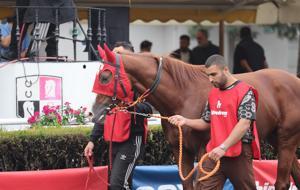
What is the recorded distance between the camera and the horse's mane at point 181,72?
6.21 m

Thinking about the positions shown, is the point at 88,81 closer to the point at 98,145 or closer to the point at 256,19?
the point at 98,145

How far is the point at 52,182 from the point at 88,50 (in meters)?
2.13

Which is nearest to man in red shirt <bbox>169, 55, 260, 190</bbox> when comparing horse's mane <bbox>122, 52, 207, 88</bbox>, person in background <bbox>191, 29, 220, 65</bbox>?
horse's mane <bbox>122, 52, 207, 88</bbox>

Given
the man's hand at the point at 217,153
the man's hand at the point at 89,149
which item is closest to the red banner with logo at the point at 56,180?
the man's hand at the point at 89,149

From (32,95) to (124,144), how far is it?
2.06 meters

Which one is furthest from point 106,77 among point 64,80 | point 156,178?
point 64,80

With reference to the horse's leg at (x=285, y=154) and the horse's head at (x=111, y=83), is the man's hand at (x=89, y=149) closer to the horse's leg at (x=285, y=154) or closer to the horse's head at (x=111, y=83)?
the horse's head at (x=111, y=83)

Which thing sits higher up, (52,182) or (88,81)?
(88,81)

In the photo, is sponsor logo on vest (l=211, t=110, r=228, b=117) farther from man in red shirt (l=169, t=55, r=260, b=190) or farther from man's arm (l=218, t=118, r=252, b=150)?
man's arm (l=218, t=118, r=252, b=150)

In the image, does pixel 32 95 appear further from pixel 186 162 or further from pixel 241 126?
pixel 241 126

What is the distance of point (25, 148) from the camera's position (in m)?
7.12

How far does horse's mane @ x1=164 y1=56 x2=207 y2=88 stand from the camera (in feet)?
20.4

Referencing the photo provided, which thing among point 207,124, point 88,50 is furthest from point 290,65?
point 207,124

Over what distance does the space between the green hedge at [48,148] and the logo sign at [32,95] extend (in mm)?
894
